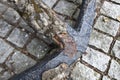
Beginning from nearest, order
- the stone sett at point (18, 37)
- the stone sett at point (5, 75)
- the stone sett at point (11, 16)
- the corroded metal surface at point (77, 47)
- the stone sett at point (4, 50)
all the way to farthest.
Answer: the corroded metal surface at point (77, 47) → the stone sett at point (5, 75) → the stone sett at point (4, 50) → the stone sett at point (18, 37) → the stone sett at point (11, 16)

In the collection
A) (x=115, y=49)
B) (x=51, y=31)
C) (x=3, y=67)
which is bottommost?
(x=3, y=67)

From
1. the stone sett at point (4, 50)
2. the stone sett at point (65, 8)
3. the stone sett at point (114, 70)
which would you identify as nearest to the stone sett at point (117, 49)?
the stone sett at point (114, 70)

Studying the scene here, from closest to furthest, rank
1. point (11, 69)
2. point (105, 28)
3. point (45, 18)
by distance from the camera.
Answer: point (45, 18), point (11, 69), point (105, 28)

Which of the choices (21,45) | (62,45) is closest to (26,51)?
(21,45)

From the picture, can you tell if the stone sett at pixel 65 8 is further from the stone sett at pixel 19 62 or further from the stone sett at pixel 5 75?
the stone sett at pixel 5 75

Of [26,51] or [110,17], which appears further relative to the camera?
[110,17]

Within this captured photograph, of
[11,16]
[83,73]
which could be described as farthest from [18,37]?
[83,73]

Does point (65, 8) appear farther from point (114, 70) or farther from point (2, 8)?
point (114, 70)

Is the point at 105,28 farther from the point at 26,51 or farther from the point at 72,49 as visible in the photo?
the point at 26,51

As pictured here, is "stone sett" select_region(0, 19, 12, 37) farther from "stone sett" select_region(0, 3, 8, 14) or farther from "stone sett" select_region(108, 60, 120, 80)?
"stone sett" select_region(108, 60, 120, 80)
